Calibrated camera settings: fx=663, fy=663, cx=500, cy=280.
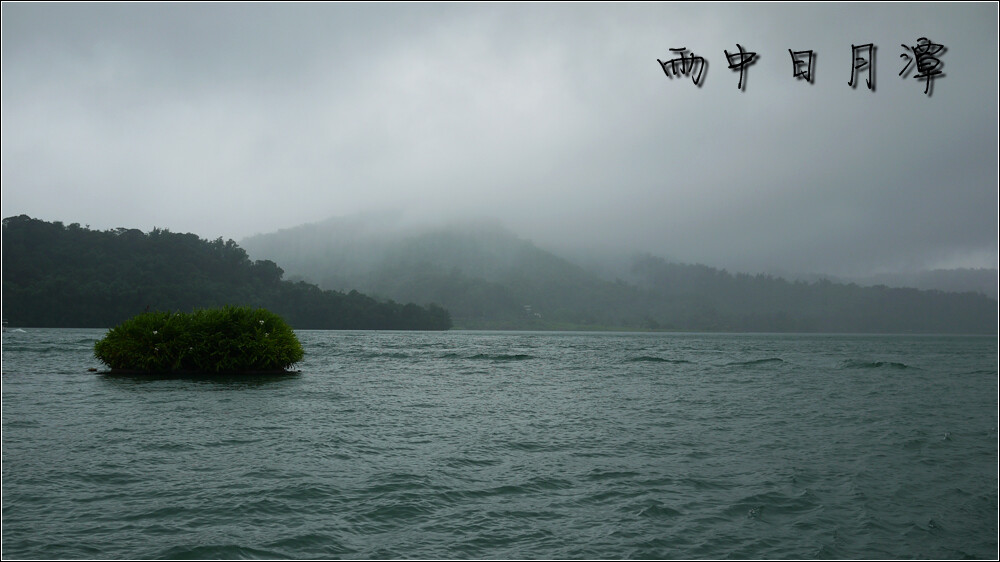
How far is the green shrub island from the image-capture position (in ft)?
149

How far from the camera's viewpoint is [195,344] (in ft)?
151

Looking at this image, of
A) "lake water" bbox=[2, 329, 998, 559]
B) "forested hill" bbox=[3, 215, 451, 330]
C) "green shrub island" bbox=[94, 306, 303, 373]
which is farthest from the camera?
"forested hill" bbox=[3, 215, 451, 330]

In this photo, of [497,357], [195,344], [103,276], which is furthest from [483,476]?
[103,276]

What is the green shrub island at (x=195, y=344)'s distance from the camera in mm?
45281

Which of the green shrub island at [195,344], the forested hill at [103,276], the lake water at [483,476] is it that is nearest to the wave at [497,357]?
the green shrub island at [195,344]

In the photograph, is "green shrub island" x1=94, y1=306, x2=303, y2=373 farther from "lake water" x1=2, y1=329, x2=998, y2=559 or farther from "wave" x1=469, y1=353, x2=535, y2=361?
"wave" x1=469, y1=353, x2=535, y2=361

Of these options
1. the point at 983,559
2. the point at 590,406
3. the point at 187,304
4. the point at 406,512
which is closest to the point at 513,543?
the point at 406,512

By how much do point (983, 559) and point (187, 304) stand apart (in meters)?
166

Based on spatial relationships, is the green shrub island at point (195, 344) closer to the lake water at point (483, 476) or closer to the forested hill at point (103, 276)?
the lake water at point (483, 476)

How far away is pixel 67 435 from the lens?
22.2 metres

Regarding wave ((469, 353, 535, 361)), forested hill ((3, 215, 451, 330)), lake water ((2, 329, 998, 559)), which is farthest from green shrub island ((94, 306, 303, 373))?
forested hill ((3, 215, 451, 330))

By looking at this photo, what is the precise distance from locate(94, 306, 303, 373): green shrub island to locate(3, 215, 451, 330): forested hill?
102838mm

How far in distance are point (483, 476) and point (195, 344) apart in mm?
35388

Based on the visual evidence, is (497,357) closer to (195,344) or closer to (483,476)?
(195,344)
